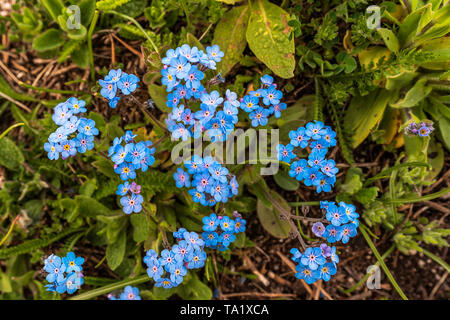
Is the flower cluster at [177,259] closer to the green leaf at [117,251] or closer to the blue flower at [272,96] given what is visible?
the green leaf at [117,251]

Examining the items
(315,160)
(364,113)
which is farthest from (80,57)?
(364,113)

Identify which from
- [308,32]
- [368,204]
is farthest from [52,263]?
[308,32]

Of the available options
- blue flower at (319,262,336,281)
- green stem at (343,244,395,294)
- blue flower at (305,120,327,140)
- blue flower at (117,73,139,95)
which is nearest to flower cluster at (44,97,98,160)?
blue flower at (117,73,139,95)

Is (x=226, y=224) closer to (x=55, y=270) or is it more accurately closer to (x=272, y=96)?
(x=272, y=96)

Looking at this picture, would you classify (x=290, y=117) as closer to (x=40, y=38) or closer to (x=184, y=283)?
(x=184, y=283)

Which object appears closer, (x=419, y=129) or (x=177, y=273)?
(x=177, y=273)

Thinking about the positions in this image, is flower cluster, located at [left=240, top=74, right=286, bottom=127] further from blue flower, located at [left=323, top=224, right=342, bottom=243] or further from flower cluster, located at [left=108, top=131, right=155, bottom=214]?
blue flower, located at [left=323, top=224, right=342, bottom=243]
